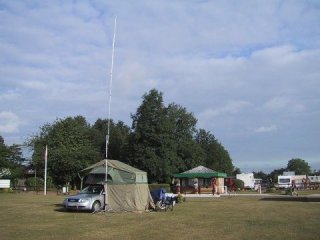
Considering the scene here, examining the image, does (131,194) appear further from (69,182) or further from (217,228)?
(69,182)

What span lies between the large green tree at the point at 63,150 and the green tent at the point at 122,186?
3880cm

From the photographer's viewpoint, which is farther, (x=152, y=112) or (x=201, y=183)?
(x=152, y=112)

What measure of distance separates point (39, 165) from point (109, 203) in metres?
46.6

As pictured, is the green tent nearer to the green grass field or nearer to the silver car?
the silver car

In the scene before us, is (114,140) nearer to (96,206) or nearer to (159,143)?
(159,143)

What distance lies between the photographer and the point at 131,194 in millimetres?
26766

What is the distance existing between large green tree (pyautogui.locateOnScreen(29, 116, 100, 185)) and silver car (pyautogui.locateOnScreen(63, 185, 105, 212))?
132ft

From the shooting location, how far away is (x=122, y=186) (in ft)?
87.7

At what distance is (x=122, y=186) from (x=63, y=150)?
136ft

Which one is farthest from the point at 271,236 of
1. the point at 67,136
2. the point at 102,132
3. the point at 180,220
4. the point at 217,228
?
the point at 102,132

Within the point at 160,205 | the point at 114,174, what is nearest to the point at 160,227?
the point at 114,174

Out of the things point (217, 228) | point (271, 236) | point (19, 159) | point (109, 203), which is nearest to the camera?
point (271, 236)

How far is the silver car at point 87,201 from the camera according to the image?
25406mm

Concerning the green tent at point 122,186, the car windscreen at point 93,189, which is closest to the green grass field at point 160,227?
the green tent at point 122,186
